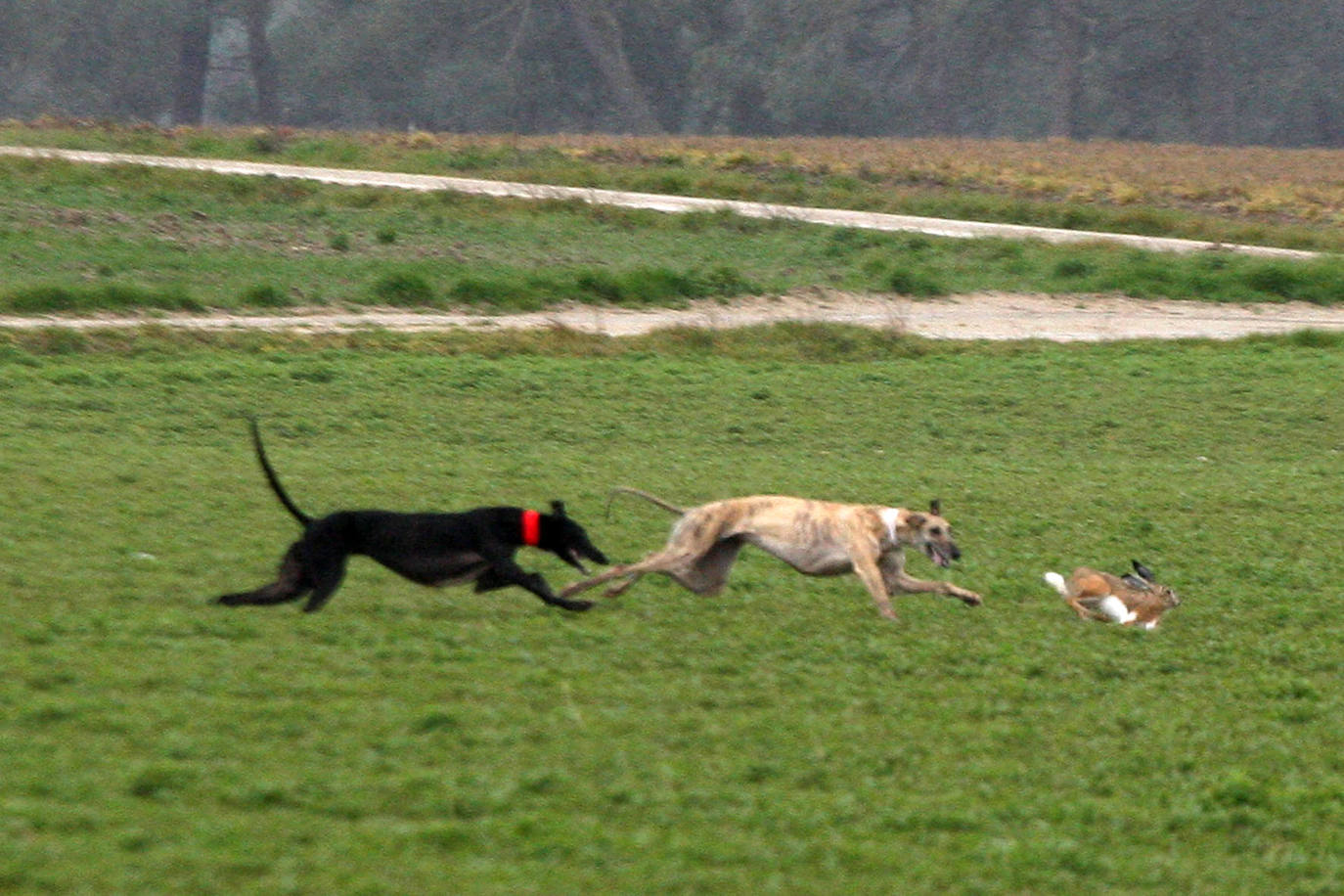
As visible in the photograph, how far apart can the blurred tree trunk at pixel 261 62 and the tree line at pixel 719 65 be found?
86mm

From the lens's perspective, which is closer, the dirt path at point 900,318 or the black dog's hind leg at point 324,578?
the black dog's hind leg at point 324,578

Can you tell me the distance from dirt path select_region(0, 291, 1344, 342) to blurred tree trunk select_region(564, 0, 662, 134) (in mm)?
42238

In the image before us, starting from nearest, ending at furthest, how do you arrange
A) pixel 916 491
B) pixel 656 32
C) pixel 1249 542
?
1. pixel 1249 542
2. pixel 916 491
3. pixel 656 32

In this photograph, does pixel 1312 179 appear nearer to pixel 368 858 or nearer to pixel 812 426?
pixel 812 426

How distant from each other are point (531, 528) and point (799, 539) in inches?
60.7

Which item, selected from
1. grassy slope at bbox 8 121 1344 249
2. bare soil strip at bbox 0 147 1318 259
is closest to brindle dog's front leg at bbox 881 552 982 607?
bare soil strip at bbox 0 147 1318 259

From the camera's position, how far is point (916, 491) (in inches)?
605

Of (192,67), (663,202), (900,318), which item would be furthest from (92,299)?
(192,67)

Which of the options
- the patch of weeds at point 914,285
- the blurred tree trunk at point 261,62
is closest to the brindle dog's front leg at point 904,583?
the patch of weeds at point 914,285

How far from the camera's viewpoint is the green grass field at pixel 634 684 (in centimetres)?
631

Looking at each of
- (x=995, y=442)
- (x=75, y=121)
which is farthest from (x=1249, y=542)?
(x=75, y=121)

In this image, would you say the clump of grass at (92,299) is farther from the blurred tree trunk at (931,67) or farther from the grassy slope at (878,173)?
the blurred tree trunk at (931,67)

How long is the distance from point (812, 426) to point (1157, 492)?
3.91 metres

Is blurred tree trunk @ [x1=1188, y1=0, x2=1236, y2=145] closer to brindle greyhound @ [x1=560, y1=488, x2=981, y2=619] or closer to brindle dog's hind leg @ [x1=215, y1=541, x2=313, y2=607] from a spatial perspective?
brindle greyhound @ [x1=560, y1=488, x2=981, y2=619]
